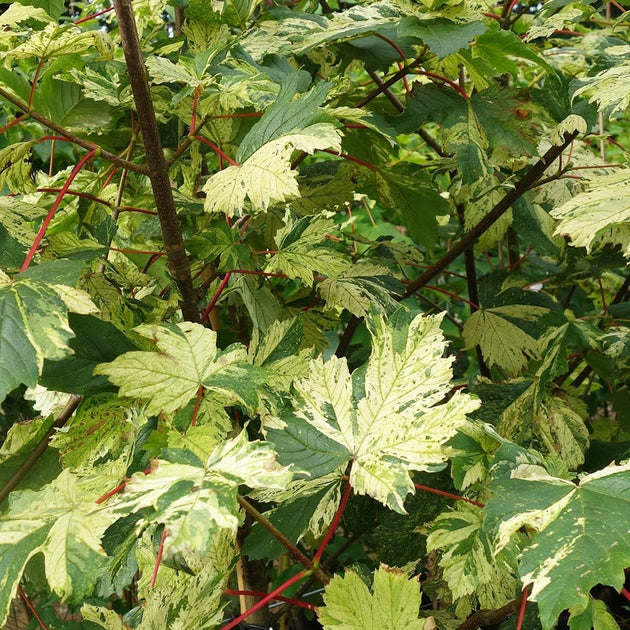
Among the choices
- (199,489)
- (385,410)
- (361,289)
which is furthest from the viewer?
(361,289)

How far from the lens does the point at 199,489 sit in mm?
454

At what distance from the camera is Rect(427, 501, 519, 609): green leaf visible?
0.60 metres

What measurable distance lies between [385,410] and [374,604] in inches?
6.0

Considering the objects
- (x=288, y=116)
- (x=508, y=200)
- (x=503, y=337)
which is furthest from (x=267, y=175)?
(x=503, y=337)

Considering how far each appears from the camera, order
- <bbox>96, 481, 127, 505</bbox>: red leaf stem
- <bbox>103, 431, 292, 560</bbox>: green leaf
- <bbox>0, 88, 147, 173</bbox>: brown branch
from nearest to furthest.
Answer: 1. <bbox>103, 431, 292, 560</bbox>: green leaf
2. <bbox>96, 481, 127, 505</bbox>: red leaf stem
3. <bbox>0, 88, 147, 173</bbox>: brown branch

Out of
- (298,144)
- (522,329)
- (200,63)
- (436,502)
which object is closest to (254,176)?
(298,144)

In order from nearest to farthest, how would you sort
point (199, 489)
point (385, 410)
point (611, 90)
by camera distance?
point (199, 489) → point (385, 410) → point (611, 90)

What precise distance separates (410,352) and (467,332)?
0.52 m

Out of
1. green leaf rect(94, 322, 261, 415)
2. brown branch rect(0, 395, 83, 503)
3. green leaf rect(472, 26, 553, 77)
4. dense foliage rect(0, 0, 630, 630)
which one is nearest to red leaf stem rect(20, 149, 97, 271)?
dense foliage rect(0, 0, 630, 630)

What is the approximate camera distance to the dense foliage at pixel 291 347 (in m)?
0.51

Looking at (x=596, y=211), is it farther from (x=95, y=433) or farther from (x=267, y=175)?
(x=95, y=433)

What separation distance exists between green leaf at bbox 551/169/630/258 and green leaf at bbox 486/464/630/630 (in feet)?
0.73

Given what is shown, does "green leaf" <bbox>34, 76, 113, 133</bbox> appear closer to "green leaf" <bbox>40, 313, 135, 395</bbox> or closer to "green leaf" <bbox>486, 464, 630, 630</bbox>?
"green leaf" <bbox>40, 313, 135, 395</bbox>

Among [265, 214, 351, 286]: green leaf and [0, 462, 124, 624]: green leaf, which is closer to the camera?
[0, 462, 124, 624]: green leaf
